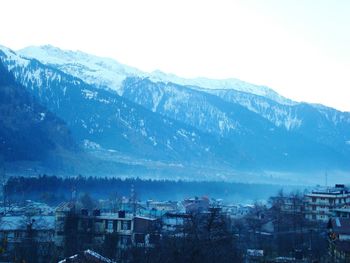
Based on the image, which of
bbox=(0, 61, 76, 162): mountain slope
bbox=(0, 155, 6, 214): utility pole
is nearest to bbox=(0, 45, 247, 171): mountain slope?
bbox=(0, 61, 76, 162): mountain slope

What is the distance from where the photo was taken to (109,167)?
465 ft

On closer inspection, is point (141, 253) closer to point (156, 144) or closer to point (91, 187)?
point (91, 187)

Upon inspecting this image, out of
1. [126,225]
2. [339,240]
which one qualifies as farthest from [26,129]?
[339,240]

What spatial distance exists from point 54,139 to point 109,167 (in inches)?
508

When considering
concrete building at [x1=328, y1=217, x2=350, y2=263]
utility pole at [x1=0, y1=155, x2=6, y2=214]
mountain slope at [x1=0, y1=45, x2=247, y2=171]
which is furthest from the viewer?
mountain slope at [x1=0, y1=45, x2=247, y2=171]

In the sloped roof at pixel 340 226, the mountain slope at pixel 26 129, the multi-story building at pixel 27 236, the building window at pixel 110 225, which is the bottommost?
the multi-story building at pixel 27 236

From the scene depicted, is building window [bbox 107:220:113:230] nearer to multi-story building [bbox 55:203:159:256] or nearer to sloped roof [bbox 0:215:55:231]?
multi-story building [bbox 55:203:159:256]

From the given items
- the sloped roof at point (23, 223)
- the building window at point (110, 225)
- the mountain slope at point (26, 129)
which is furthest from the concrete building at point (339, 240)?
the mountain slope at point (26, 129)

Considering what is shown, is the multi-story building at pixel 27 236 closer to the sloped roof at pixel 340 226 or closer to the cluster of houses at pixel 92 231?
the cluster of houses at pixel 92 231

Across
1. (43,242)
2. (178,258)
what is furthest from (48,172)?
(178,258)

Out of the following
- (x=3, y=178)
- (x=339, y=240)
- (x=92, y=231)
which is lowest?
(x=92, y=231)

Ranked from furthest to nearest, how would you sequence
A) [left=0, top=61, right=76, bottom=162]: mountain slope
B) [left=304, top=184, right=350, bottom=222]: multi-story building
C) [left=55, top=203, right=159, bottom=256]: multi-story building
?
[left=0, top=61, right=76, bottom=162]: mountain slope
[left=304, top=184, right=350, bottom=222]: multi-story building
[left=55, top=203, right=159, bottom=256]: multi-story building

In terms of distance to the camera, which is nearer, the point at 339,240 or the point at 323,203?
the point at 339,240

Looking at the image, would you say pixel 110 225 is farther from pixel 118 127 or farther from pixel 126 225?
pixel 118 127
